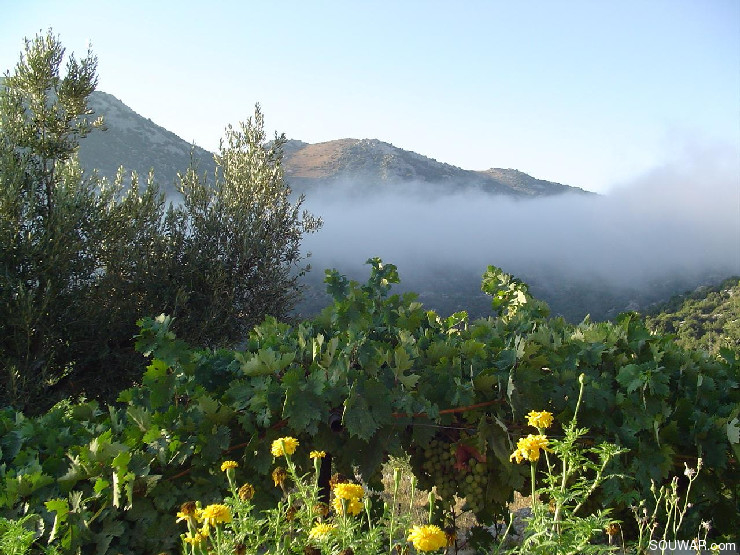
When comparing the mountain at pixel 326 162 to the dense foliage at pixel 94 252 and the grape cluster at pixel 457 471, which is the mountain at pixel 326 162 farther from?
the grape cluster at pixel 457 471

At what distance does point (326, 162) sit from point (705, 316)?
7312cm

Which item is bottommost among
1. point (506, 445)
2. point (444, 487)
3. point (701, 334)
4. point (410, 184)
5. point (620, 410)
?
point (701, 334)

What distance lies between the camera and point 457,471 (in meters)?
2.76

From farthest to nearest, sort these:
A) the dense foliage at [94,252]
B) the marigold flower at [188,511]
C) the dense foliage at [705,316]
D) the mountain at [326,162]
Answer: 1. the mountain at [326,162]
2. the dense foliage at [705,316]
3. the dense foliage at [94,252]
4. the marigold flower at [188,511]

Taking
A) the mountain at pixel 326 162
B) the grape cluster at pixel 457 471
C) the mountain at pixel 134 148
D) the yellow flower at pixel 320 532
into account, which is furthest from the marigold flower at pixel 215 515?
the mountain at pixel 326 162

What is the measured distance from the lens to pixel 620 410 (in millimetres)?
2908

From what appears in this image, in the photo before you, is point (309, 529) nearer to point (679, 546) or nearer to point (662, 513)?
point (679, 546)

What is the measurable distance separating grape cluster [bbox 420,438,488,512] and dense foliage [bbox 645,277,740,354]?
27183mm

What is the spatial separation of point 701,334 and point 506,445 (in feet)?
109

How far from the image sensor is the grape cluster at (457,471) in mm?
2723

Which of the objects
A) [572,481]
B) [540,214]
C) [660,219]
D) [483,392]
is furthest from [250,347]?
[660,219]

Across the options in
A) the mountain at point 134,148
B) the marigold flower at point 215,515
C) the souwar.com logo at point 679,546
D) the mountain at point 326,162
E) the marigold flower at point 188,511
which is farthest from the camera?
the mountain at point 326,162

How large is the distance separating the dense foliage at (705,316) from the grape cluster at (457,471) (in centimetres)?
2718

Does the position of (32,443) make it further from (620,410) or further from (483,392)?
(620,410)
